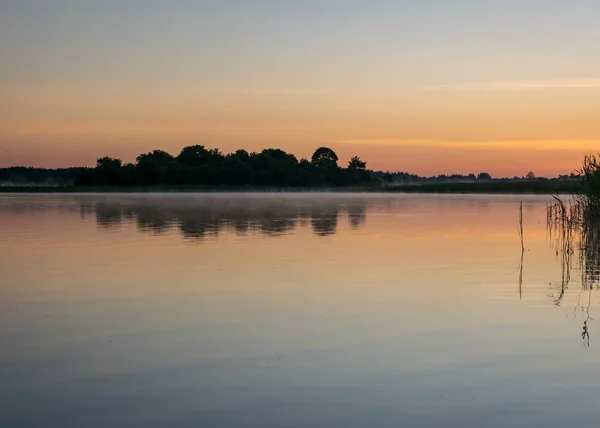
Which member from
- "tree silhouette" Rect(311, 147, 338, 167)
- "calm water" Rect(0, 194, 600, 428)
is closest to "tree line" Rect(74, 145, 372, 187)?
"tree silhouette" Rect(311, 147, 338, 167)

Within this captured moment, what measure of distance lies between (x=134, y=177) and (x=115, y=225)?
12953cm

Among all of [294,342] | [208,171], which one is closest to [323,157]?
[208,171]

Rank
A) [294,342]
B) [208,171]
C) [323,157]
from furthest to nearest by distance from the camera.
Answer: [323,157], [208,171], [294,342]

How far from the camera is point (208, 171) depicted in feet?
530

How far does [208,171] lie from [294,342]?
153 m

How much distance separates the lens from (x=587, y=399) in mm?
7789

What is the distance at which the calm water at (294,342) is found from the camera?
7.44 metres

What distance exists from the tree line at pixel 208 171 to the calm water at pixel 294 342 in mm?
141177

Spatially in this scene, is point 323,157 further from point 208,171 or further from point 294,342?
point 294,342

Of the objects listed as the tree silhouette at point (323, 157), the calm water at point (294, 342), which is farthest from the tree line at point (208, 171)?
the calm water at point (294, 342)

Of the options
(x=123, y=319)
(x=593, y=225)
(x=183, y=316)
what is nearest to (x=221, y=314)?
(x=183, y=316)

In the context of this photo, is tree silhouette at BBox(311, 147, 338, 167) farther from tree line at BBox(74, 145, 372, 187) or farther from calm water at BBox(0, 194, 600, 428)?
calm water at BBox(0, 194, 600, 428)

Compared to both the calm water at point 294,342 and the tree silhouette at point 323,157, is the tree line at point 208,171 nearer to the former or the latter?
the tree silhouette at point 323,157

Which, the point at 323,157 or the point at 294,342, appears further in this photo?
the point at 323,157
